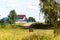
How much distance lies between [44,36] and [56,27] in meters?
2.77

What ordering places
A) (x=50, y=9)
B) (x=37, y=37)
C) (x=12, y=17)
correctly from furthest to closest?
(x=12, y=17) → (x=50, y=9) → (x=37, y=37)

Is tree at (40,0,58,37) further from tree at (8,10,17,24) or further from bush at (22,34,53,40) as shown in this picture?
bush at (22,34,53,40)

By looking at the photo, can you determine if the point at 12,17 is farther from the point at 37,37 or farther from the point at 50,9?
the point at 37,37

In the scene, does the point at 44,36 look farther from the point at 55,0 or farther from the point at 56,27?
the point at 55,0

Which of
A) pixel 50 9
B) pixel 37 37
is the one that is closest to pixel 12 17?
pixel 50 9

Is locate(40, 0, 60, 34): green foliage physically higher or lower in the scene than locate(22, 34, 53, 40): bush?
lower

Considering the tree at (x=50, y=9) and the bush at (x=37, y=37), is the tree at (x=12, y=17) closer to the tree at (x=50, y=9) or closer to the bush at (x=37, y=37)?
the tree at (x=50, y=9)

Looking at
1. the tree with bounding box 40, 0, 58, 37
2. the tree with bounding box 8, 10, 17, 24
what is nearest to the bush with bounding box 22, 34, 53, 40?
the tree with bounding box 40, 0, 58, 37

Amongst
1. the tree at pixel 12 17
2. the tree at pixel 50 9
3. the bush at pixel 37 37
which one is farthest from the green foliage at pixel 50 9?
the bush at pixel 37 37

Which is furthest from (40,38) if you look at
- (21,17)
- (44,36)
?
(21,17)

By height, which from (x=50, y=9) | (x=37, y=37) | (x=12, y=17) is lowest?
(x=12, y=17)

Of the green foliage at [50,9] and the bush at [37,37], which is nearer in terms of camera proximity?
the bush at [37,37]

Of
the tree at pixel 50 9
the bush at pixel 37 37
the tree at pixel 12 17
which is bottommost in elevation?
the tree at pixel 12 17

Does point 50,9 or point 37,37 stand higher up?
point 37,37
